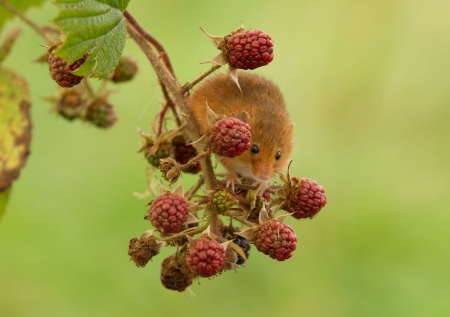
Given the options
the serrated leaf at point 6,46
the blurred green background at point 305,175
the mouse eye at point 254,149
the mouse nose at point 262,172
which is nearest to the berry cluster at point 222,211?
the mouse nose at point 262,172

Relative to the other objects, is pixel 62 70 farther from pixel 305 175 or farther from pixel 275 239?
pixel 305 175

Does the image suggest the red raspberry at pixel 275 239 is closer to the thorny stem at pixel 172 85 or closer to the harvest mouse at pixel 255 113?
the thorny stem at pixel 172 85

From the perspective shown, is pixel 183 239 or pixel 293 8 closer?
pixel 183 239

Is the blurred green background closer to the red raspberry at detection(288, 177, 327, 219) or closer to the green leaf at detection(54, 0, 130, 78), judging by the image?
the green leaf at detection(54, 0, 130, 78)

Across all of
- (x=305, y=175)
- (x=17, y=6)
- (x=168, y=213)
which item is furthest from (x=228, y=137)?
(x=305, y=175)

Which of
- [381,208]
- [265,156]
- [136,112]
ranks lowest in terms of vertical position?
[381,208]

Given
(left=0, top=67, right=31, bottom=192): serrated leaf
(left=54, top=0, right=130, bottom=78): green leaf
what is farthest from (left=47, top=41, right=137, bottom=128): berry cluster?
(left=54, top=0, right=130, bottom=78): green leaf

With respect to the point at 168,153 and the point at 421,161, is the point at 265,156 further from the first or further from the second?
the point at 421,161

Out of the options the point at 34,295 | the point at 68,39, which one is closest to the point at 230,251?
the point at 68,39
